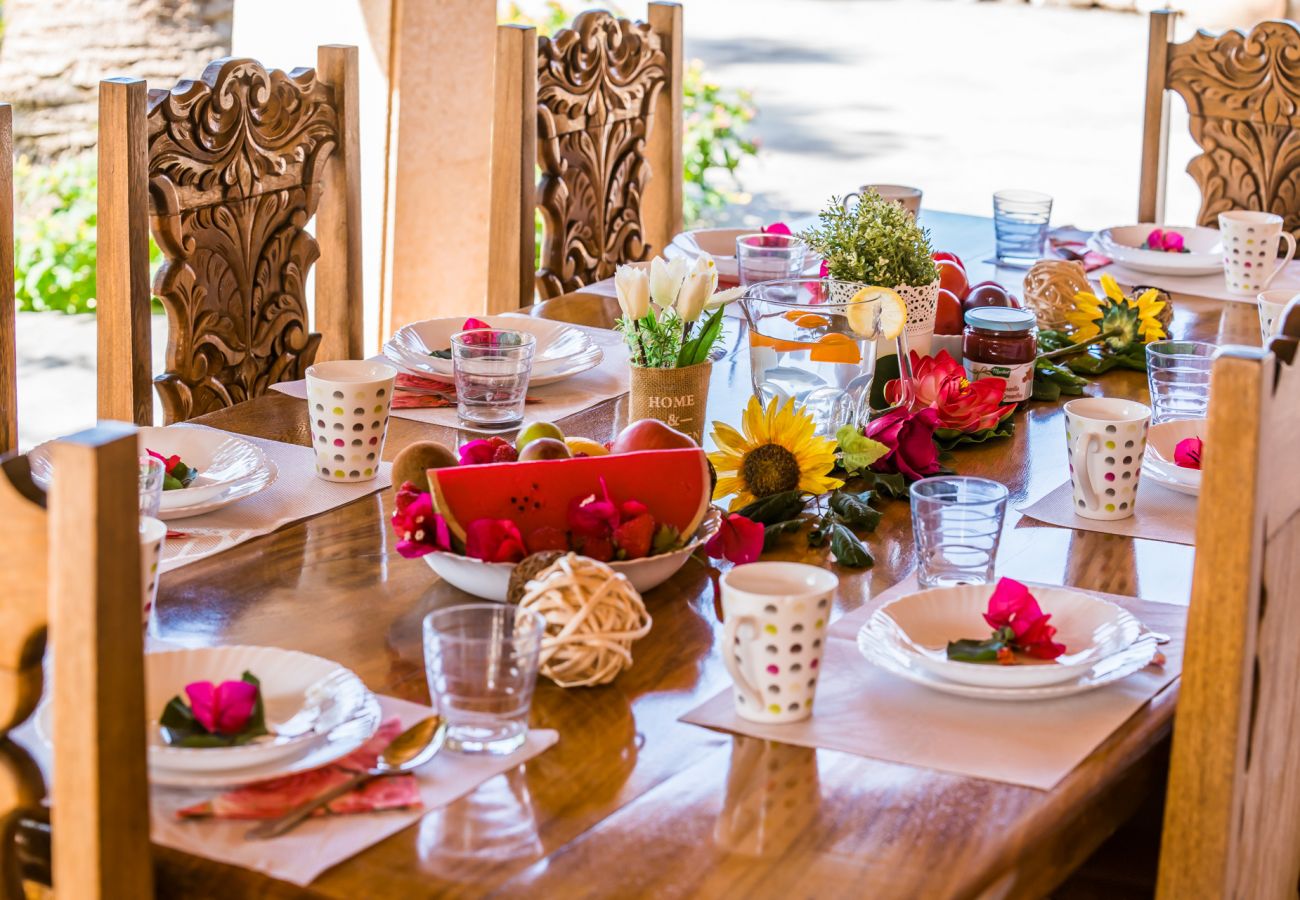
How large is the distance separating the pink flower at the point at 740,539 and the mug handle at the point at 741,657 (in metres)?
0.31

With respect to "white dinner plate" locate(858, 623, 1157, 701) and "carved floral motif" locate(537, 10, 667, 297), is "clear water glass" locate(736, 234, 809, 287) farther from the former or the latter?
"white dinner plate" locate(858, 623, 1157, 701)

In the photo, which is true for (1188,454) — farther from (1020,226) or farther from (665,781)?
(1020,226)

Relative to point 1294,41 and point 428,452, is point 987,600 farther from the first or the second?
point 1294,41

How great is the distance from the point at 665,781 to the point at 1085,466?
0.72 m

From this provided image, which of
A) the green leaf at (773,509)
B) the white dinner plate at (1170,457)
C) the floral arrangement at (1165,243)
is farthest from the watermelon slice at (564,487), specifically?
the floral arrangement at (1165,243)

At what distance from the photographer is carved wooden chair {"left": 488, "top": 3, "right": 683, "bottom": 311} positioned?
2.59 metres

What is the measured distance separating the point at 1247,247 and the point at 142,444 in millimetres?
1724

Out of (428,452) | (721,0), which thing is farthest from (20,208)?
(721,0)

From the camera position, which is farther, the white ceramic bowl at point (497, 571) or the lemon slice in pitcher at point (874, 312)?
the lemon slice in pitcher at point (874, 312)

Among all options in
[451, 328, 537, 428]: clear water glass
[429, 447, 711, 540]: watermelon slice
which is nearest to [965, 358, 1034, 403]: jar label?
[451, 328, 537, 428]: clear water glass

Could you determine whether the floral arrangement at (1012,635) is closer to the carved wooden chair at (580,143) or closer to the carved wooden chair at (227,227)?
the carved wooden chair at (227,227)

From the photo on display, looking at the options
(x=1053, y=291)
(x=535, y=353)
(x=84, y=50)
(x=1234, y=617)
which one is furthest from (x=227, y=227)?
(x=84, y=50)

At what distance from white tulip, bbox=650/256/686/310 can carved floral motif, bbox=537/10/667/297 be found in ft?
3.22

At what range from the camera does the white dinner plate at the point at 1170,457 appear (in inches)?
65.7
